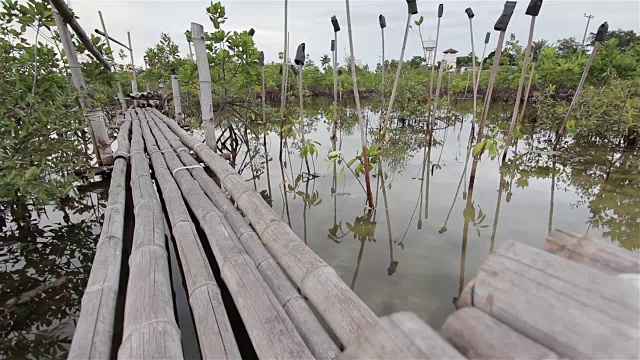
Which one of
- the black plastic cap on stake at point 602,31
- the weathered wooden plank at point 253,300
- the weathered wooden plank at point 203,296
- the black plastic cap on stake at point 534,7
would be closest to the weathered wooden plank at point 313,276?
the weathered wooden plank at point 253,300

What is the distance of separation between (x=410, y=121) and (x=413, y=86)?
1.50m

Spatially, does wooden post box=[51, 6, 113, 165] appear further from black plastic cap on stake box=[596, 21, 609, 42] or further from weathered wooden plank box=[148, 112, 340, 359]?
black plastic cap on stake box=[596, 21, 609, 42]

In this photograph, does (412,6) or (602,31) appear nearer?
(412,6)

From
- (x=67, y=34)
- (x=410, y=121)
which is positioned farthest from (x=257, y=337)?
(x=410, y=121)

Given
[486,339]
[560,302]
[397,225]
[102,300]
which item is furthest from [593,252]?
[397,225]

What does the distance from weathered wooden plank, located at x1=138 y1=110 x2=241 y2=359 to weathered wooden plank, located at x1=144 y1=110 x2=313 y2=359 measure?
0.33 feet

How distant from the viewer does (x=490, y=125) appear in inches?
495

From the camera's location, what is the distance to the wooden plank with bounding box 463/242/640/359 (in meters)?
0.58

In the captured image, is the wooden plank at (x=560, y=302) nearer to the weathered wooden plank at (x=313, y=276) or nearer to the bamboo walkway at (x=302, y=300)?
the bamboo walkway at (x=302, y=300)

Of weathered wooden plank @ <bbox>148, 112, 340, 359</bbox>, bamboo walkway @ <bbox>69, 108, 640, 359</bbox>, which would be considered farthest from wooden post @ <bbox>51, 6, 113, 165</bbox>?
weathered wooden plank @ <bbox>148, 112, 340, 359</bbox>

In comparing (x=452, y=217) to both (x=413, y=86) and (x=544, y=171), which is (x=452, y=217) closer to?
(x=544, y=171)

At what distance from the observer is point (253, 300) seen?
175cm

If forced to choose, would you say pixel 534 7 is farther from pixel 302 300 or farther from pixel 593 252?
pixel 302 300

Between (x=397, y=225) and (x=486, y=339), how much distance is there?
3688mm
